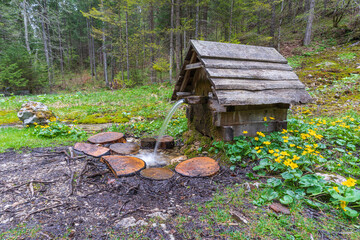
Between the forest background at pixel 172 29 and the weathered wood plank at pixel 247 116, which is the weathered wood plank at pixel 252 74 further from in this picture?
the forest background at pixel 172 29

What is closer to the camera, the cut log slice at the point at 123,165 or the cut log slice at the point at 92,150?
the cut log slice at the point at 123,165

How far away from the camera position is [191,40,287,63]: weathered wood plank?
3.54 metres

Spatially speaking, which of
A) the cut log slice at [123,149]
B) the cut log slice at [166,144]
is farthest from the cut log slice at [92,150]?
the cut log slice at [166,144]

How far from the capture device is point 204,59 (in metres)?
3.40

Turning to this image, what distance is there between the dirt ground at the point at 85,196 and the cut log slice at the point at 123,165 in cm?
10

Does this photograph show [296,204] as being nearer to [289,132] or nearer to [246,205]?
[246,205]

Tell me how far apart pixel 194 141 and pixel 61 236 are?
325cm

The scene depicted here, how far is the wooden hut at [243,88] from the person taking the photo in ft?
10.3

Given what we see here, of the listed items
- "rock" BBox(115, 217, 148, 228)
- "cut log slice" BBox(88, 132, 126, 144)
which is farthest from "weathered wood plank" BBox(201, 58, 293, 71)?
"cut log slice" BBox(88, 132, 126, 144)

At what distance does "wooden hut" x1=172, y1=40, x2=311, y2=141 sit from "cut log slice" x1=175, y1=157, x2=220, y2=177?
641 mm

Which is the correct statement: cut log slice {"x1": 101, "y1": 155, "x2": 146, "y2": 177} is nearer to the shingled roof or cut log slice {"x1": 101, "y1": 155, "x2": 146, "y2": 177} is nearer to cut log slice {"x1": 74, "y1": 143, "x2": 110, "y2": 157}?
cut log slice {"x1": 74, "y1": 143, "x2": 110, "y2": 157}

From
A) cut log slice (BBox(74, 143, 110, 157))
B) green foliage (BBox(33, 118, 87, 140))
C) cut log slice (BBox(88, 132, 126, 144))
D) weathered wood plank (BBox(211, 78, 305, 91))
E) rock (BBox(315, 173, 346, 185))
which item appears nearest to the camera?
rock (BBox(315, 173, 346, 185))

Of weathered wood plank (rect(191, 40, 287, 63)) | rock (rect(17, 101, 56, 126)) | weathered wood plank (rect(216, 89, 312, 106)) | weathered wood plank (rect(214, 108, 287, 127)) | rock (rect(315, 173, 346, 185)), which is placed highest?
weathered wood plank (rect(191, 40, 287, 63))

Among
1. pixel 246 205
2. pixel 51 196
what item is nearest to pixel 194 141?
pixel 246 205
